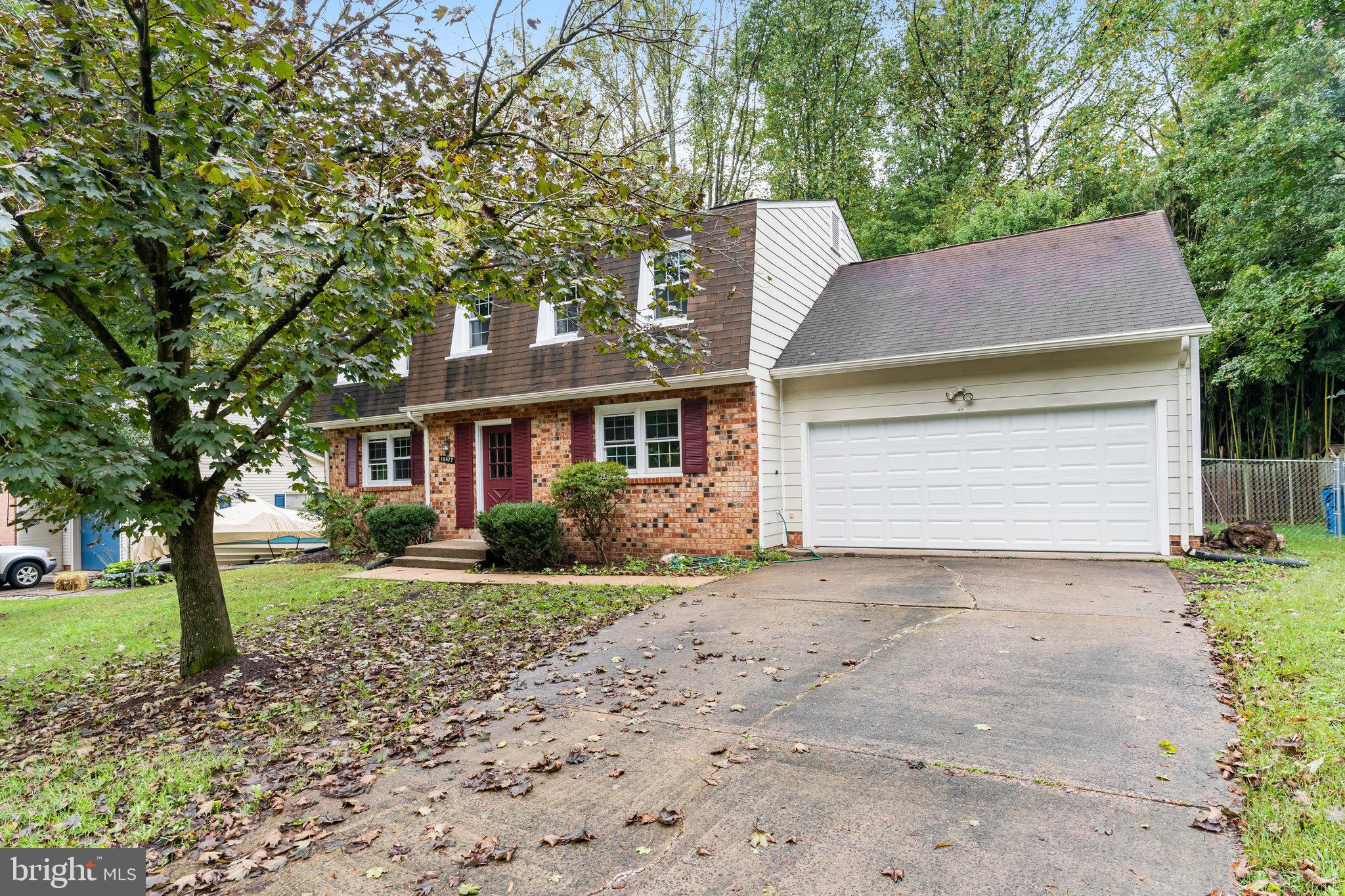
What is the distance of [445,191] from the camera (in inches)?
170

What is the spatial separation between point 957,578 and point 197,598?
24.8ft

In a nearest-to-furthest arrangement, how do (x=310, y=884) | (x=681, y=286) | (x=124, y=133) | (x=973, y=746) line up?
(x=310, y=884) < (x=973, y=746) < (x=124, y=133) < (x=681, y=286)

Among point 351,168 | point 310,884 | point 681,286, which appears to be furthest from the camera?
point 681,286

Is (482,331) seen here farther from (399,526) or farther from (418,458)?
(399,526)

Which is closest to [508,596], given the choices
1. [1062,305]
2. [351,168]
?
[351,168]

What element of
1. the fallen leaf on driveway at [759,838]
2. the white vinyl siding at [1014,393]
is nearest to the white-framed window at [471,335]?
the white vinyl siding at [1014,393]

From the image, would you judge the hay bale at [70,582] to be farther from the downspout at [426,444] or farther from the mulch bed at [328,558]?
the downspout at [426,444]

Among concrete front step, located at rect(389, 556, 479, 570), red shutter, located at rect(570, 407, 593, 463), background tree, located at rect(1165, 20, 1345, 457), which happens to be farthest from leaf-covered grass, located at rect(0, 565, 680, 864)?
background tree, located at rect(1165, 20, 1345, 457)

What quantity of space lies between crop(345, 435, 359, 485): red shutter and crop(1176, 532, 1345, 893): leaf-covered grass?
1457 centimetres

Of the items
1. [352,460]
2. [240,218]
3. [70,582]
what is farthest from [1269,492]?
[70,582]

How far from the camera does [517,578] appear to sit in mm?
10086

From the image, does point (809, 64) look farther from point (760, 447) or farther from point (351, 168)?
point (351, 168)

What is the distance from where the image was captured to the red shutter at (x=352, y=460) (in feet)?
48.9

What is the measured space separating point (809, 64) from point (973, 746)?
2242 centimetres
